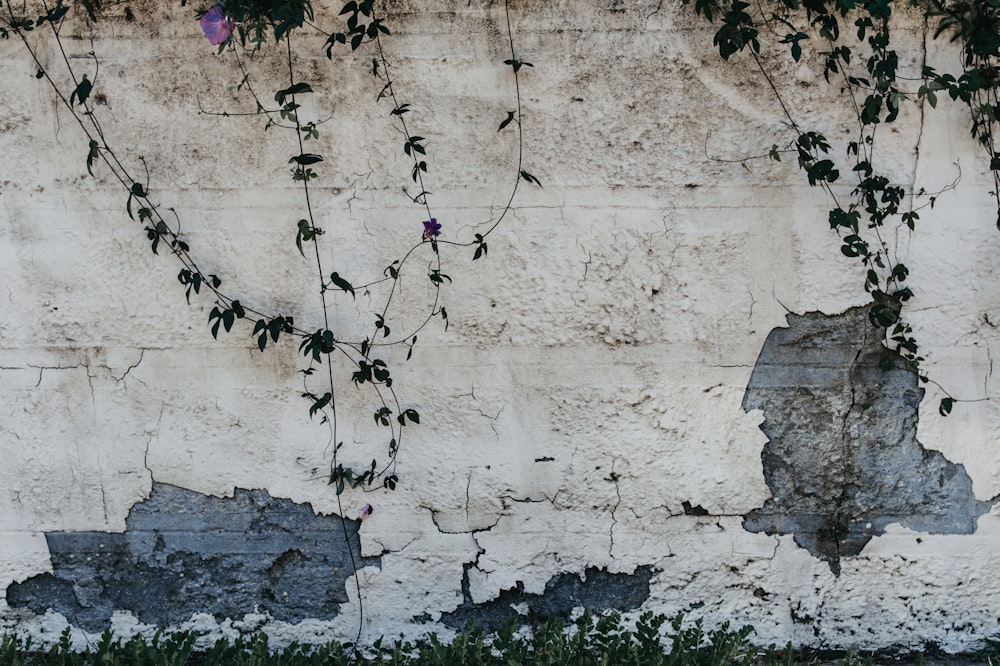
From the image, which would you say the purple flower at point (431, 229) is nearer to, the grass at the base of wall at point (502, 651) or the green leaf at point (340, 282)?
the green leaf at point (340, 282)

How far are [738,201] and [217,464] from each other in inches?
71.1

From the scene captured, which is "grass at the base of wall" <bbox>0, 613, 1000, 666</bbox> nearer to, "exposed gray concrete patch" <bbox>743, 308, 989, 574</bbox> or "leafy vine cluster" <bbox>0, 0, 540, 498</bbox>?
"exposed gray concrete patch" <bbox>743, 308, 989, 574</bbox>

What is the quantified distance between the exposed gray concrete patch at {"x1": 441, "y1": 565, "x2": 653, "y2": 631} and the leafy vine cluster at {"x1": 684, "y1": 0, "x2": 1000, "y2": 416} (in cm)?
107

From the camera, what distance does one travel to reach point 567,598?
2.50 meters

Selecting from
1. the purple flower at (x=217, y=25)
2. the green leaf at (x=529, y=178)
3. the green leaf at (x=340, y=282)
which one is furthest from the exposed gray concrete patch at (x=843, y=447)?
the purple flower at (x=217, y=25)

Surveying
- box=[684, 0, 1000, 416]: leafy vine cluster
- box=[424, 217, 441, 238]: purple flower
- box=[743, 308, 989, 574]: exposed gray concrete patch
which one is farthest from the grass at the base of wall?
box=[424, 217, 441, 238]: purple flower

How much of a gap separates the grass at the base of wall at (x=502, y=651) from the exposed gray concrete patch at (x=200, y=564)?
11 centimetres

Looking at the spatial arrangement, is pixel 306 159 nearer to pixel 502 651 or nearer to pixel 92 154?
pixel 92 154

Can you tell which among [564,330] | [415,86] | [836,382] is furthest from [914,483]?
[415,86]

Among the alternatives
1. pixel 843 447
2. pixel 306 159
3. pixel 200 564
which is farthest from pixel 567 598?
pixel 306 159

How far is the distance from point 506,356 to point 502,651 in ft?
3.04

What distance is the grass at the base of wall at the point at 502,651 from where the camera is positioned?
7.51 feet

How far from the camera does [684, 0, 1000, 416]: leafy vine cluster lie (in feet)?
7.31

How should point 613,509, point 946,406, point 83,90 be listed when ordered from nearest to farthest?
point 83,90, point 946,406, point 613,509
